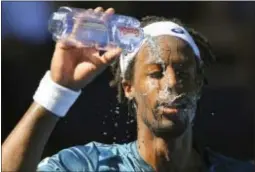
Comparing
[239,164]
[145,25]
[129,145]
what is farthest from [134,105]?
[239,164]

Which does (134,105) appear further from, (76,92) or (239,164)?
(239,164)

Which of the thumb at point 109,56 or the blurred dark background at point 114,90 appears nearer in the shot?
the thumb at point 109,56

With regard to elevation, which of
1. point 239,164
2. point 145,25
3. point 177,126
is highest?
point 145,25

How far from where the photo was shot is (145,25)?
72.4 inches

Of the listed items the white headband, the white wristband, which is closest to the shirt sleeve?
the white wristband

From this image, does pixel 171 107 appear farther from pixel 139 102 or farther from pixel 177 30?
pixel 177 30

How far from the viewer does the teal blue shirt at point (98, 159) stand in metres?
1.83

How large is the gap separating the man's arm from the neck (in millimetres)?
241

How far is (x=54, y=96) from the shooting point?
1691 mm

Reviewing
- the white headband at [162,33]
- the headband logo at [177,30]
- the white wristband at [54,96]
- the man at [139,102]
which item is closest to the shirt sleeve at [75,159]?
the man at [139,102]

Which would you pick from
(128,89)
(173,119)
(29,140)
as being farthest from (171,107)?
(29,140)

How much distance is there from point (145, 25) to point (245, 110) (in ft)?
1.30

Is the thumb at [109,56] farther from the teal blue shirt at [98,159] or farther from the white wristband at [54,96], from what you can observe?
the teal blue shirt at [98,159]

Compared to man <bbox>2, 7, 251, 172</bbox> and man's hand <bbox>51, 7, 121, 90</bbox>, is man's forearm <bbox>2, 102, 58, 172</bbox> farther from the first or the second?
Answer: man's hand <bbox>51, 7, 121, 90</bbox>
